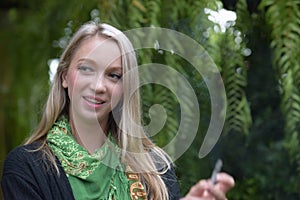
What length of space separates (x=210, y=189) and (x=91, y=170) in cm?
36

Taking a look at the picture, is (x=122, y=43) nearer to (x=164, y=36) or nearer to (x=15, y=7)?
(x=164, y=36)

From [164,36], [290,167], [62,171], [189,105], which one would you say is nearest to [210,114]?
[189,105]

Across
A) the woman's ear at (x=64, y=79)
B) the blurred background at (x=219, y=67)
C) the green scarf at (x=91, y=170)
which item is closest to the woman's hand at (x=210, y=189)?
the green scarf at (x=91, y=170)

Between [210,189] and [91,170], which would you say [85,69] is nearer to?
[91,170]

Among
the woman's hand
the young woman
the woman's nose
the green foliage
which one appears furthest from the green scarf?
the green foliage

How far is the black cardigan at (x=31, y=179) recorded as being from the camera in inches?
50.7

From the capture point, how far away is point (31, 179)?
1303 millimetres

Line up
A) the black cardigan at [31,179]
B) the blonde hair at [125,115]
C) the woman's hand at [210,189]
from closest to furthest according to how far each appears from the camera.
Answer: the woman's hand at [210,189] < the black cardigan at [31,179] < the blonde hair at [125,115]

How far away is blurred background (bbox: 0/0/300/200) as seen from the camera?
1775mm

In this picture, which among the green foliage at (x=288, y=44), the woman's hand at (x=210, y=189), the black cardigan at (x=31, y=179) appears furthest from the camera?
the green foliage at (x=288, y=44)

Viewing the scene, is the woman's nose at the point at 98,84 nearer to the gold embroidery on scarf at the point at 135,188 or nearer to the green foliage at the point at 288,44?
the gold embroidery on scarf at the point at 135,188

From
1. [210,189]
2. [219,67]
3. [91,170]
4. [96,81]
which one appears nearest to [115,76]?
[96,81]

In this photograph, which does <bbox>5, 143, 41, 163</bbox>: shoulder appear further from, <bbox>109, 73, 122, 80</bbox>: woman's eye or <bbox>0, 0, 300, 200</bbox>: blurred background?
<bbox>0, 0, 300, 200</bbox>: blurred background

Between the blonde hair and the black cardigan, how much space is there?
5cm
